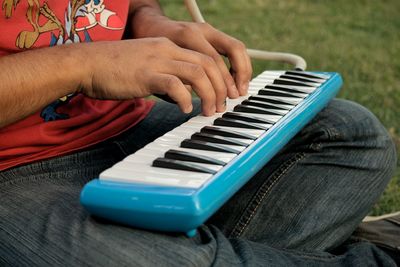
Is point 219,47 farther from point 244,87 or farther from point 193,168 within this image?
point 193,168

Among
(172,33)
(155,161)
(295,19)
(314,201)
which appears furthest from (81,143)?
(295,19)

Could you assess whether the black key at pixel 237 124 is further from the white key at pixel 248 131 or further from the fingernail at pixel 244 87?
the fingernail at pixel 244 87

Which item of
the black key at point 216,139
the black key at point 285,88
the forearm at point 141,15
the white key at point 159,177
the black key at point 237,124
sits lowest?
the black key at point 285,88

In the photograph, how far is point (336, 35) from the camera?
4.54 meters

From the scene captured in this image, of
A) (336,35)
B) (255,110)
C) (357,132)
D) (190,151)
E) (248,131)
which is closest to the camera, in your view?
(190,151)

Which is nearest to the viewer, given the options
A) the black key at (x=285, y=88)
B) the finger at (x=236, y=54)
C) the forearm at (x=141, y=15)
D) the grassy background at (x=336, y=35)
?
the finger at (x=236, y=54)

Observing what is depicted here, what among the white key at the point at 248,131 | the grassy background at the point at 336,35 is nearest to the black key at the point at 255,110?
the white key at the point at 248,131

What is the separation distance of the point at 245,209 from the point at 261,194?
57 millimetres

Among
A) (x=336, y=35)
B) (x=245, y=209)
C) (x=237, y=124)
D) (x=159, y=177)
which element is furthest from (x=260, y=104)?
(x=336, y=35)

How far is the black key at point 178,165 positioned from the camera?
1.06 meters

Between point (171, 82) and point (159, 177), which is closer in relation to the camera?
point (159, 177)

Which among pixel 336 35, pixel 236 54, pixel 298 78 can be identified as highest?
pixel 236 54

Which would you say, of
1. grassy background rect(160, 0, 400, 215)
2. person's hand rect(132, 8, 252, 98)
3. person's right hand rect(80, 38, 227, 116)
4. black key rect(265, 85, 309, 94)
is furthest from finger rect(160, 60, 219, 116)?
grassy background rect(160, 0, 400, 215)

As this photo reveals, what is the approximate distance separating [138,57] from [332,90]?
60cm
